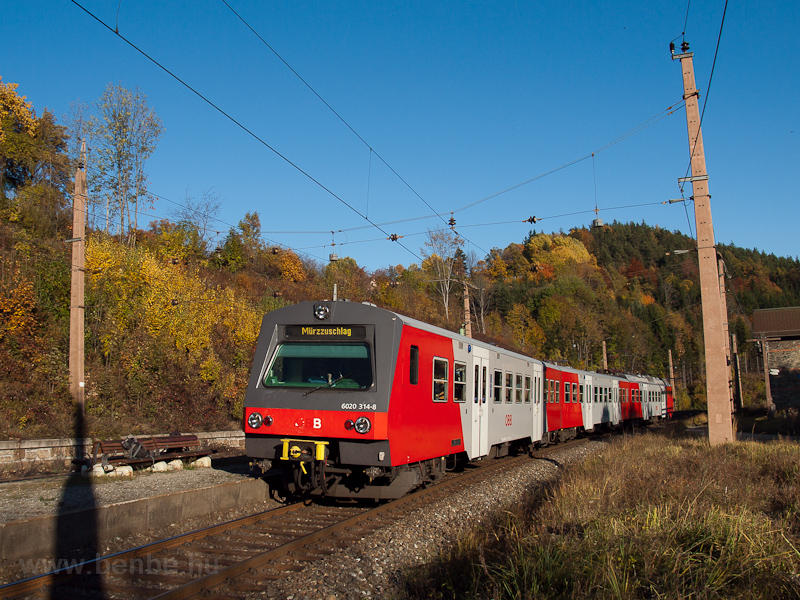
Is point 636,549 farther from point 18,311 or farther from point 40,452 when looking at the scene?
point 18,311

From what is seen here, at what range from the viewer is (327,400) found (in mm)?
8414

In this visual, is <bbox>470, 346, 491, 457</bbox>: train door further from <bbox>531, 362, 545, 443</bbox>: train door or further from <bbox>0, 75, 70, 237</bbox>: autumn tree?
<bbox>0, 75, 70, 237</bbox>: autumn tree

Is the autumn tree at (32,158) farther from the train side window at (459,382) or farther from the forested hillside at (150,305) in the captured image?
the train side window at (459,382)

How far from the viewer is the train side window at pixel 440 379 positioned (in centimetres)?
965

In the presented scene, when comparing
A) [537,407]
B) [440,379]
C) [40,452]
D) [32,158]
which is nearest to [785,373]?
[537,407]

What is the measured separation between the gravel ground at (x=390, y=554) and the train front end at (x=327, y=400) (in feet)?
2.87

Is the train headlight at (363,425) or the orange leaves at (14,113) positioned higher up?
the orange leaves at (14,113)

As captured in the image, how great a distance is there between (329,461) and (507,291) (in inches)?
2527

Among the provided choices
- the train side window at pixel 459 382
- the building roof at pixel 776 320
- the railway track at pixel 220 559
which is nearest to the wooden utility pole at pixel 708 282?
the train side window at pixel 459 382

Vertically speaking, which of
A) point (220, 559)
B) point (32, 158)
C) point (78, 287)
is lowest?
point (220, 559)

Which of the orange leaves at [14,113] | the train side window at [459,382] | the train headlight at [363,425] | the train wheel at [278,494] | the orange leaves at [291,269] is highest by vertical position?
the orange leaves at [14,113]

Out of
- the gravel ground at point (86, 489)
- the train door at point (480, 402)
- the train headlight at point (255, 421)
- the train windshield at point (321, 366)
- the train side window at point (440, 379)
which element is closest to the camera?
the gravel ground at point (86, 489)

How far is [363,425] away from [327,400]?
687mm

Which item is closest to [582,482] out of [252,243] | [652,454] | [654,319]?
[652,454]
